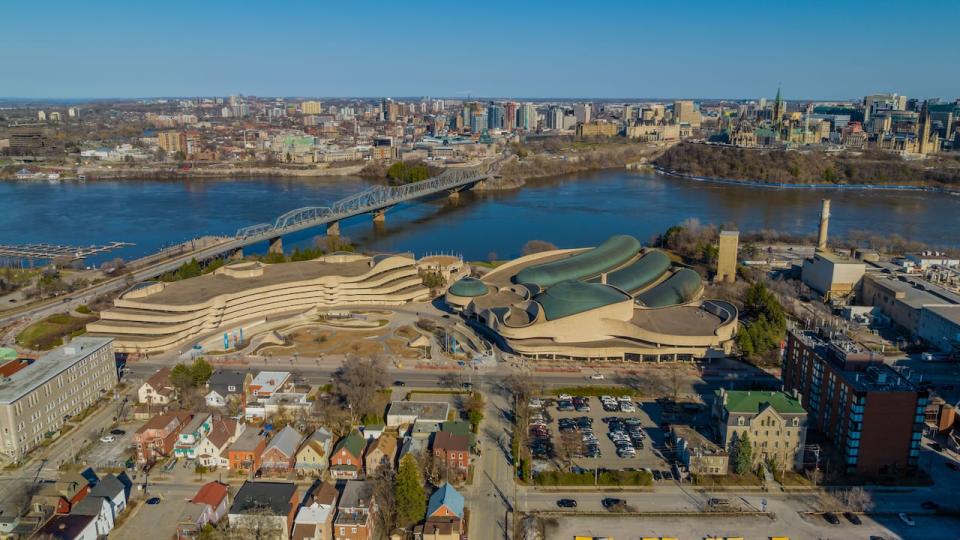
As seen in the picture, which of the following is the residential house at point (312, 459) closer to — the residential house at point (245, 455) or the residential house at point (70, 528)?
the residential house at point (245, 455)

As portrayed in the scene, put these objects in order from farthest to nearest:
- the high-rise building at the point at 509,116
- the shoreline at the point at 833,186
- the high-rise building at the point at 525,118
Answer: the high-rise building at the point at 525,118 < the high-rise building at the point at 509,116 < the shoreline at the point at 833,186

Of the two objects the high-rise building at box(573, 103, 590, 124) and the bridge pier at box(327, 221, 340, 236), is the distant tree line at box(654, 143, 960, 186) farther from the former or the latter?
the high-rise building at box(573, 103, 590, 124)

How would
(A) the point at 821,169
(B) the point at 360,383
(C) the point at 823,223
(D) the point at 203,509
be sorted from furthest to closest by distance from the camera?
(A) the point at 821,169
(C) the point at 823,223
(B) the point at 360,383
(D) the point at 203,509

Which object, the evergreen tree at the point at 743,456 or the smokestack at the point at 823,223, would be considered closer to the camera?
the evergreen tree at the point at 743,456

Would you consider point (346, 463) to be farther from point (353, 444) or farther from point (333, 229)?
point (333, 229)

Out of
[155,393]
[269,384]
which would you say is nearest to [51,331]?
[155,393]

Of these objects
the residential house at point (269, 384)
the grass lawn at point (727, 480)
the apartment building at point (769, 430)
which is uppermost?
the apartment building at point (769, 430)

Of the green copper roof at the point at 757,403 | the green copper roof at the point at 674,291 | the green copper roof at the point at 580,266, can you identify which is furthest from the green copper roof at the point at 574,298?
the green copper roof at the point at 757,403
